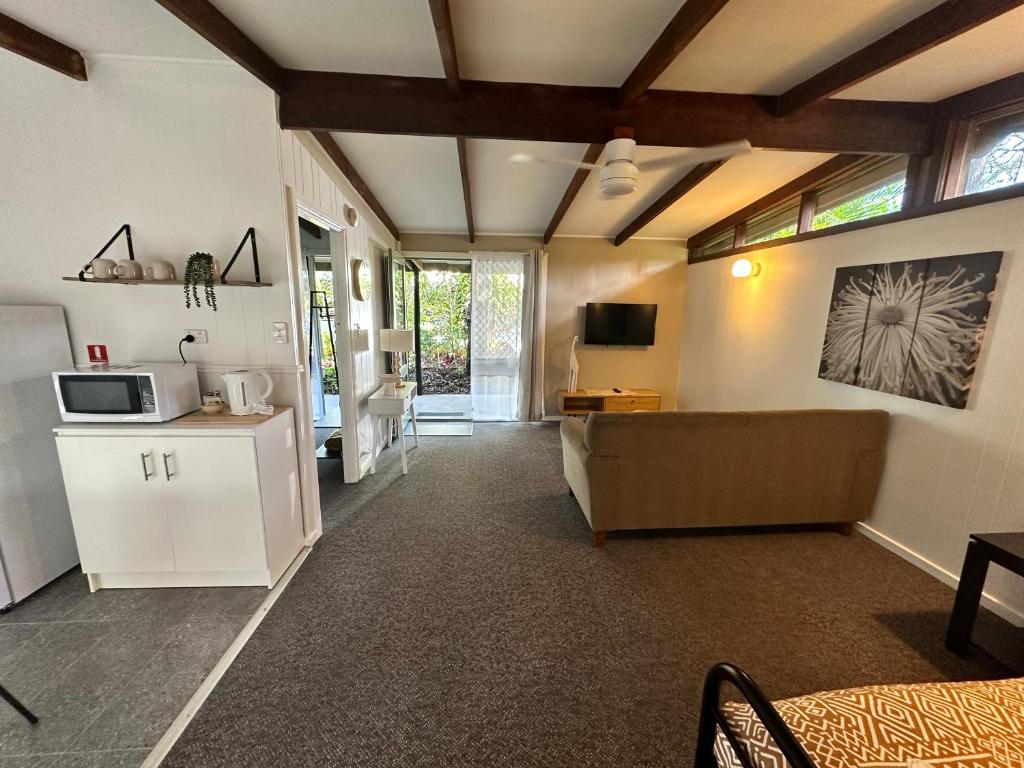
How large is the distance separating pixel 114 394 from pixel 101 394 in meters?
0.06

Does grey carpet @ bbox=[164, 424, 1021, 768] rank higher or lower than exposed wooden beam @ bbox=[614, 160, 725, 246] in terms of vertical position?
lower

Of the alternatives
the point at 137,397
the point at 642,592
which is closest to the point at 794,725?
the point at 642,592

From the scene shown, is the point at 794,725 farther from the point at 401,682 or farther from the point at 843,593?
the point at 843,593

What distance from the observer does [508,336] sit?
5074 mm

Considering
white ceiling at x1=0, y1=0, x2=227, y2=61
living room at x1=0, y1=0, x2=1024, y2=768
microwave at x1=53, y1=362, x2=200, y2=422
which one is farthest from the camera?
microwave at x1=53, y1=362, x2=200, y2=422

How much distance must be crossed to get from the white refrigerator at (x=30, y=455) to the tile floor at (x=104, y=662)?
0.55 ft

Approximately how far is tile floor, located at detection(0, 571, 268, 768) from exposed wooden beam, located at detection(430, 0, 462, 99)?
9.21ft

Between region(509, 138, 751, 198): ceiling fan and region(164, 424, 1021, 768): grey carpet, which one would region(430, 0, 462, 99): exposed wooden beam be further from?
region(164, 424, 1021, 768): grey carpet

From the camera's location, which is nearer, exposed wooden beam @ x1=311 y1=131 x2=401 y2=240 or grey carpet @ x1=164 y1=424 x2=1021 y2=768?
grey carpet @ x1=164 y1=424 x2=1021 y2=768

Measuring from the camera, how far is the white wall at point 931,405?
1873 mm

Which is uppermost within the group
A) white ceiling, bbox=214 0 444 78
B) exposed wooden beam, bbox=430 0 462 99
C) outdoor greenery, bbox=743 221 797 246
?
white ceiling, bbox=214 0 444 78

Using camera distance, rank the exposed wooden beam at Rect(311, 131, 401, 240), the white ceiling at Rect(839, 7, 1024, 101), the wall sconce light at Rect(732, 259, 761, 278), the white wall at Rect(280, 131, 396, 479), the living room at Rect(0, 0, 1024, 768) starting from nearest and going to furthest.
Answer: the living room at Rect(0, 0, 1024, 768) < the white ceiling at Rect(839, 7, 1024, 101) < the white wall at Rect(280, 131, 396, 479) < the exposed wooden beam at Rect(311, 131, 401, 240) < the wall sconce light at Rect(732, 259, 761, 278)

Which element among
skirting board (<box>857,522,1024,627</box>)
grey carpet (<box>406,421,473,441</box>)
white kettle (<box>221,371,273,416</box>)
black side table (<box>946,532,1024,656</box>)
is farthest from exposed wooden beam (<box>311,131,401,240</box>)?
skirting board (<box>857,522,1024,627</box>)

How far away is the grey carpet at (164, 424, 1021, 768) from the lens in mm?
1312
